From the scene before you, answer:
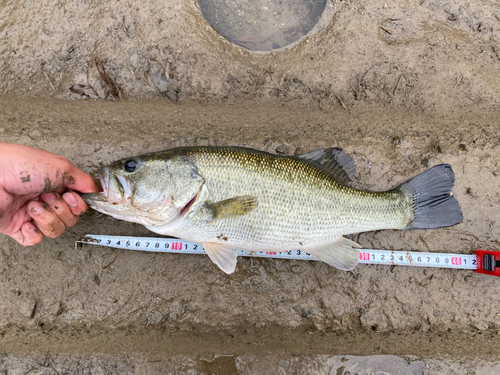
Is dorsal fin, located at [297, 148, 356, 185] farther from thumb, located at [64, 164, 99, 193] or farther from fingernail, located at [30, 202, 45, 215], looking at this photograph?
fingernail, located at [30, 202, 45, 215]

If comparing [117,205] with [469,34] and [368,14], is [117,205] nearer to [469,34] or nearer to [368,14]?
[368,14]

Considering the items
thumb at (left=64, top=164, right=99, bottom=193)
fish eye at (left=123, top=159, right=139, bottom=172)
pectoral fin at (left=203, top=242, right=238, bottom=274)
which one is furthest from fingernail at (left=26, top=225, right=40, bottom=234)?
pectoral fin at (left=203, top=242, right=238, bottom=274)

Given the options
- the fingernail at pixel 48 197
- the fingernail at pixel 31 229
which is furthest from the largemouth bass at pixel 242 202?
the fingernail at pixel 31 229

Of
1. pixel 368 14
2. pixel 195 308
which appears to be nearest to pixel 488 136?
pixel 368 14

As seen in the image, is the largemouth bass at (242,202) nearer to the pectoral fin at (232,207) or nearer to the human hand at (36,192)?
the pectoral fin at (232,207)

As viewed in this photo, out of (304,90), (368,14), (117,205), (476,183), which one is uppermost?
(368,14)

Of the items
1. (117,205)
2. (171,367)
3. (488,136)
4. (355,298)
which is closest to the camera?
(117,205)

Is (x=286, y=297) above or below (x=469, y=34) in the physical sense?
below
